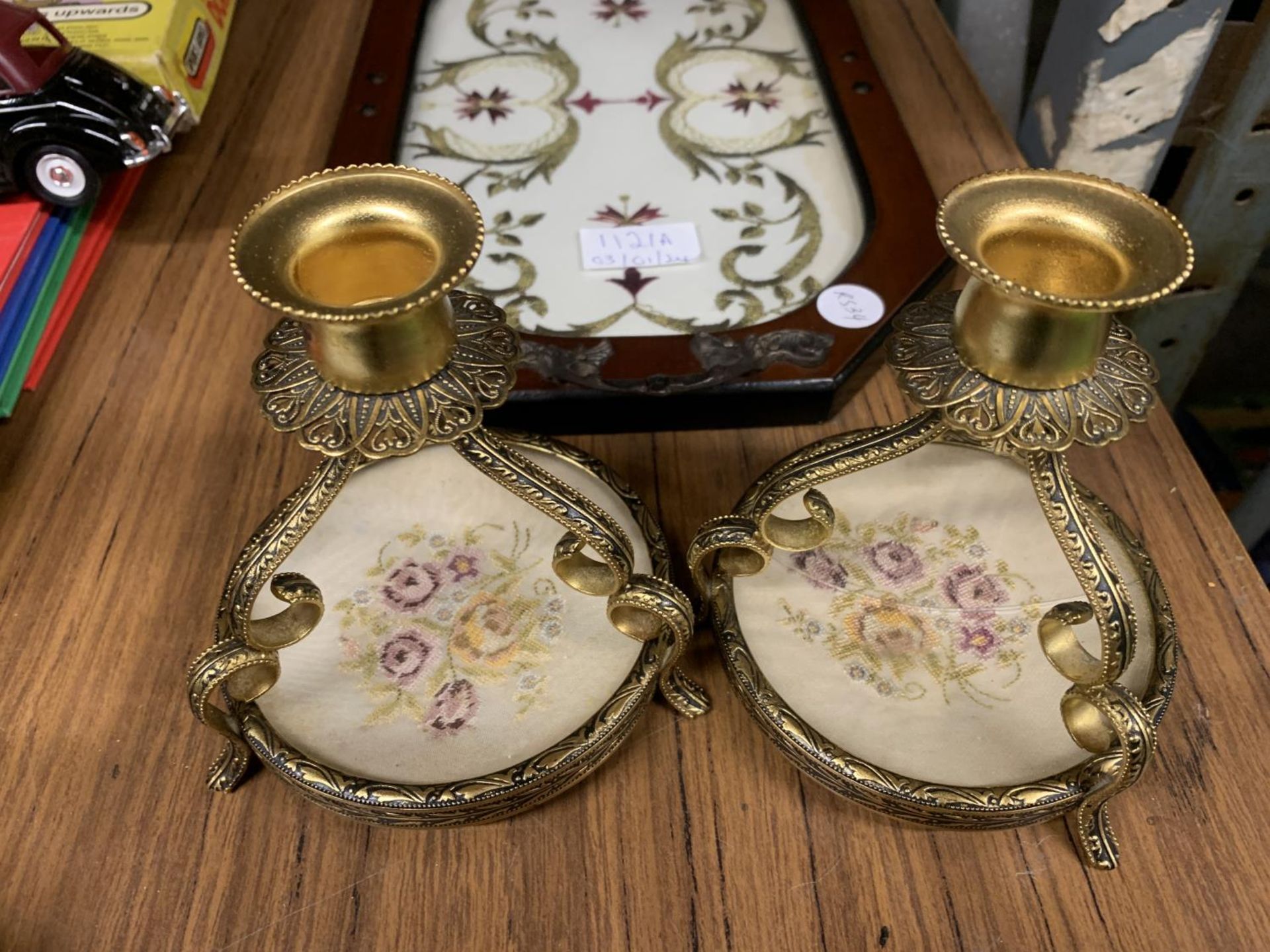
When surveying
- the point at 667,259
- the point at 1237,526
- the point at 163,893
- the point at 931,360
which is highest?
the point at 931,360

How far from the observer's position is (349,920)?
20.2 inches

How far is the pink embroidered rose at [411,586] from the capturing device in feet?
A: 1.93

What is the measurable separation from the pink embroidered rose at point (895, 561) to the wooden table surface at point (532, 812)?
0.11 metres

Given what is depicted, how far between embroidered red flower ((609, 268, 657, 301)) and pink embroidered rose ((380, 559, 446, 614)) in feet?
0.85

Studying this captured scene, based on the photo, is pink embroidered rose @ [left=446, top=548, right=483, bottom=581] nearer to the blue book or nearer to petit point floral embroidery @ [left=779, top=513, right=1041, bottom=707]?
petit point floral embroidery @ [left=779, top=513, right=1041, bottom=707]

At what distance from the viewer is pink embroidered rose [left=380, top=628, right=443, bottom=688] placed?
0.55m

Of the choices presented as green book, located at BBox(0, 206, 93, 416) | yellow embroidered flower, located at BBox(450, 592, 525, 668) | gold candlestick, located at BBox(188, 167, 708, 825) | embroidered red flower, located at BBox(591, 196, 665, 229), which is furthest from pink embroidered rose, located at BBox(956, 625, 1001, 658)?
green book, located at BBox(0, 206, 93, 416)

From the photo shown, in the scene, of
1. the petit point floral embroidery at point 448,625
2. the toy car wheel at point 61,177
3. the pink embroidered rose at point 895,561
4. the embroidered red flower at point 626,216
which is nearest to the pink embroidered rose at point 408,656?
the petit point floral embroidery at point 448,625

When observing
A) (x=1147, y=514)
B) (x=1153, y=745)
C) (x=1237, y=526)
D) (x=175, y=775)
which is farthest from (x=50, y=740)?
A: (x=1237, y=526)

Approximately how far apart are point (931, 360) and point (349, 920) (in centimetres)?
41

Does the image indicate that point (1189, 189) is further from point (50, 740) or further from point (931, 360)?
point (50, 740)

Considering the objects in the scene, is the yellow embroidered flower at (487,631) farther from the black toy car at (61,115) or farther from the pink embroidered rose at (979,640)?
the black toy car at (61,115)

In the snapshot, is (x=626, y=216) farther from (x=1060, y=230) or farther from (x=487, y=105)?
(x=1060, y=230)

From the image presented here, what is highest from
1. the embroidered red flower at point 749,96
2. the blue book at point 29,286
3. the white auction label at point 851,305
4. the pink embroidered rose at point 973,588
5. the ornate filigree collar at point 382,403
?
the ornate filigree collar at point 382,403
